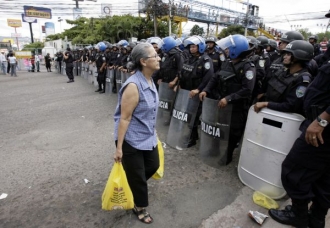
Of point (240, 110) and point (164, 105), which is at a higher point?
point (240, 110)

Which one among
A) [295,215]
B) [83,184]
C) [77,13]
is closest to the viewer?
[295,215]

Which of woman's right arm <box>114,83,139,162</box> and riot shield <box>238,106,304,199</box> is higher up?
woman's right arm <box>114,83,139,162</box>

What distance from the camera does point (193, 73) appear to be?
4355mm

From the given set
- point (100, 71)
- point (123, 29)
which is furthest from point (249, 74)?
point (123, 29)

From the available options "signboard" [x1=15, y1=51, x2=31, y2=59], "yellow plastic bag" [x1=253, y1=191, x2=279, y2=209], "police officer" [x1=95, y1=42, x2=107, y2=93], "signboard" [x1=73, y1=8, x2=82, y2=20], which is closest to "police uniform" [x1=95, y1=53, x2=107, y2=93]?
"police officer" [x1=95, y1=42, x2=107, y2=93]

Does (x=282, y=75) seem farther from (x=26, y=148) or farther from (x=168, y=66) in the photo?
(x=26, y=148)

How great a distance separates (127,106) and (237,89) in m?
1.81

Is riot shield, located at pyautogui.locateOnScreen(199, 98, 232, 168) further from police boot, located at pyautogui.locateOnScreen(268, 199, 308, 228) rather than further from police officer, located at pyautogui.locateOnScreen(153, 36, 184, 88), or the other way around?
police officer, located at pyautogui.locateOnScreen(153, 36, 184, 88)

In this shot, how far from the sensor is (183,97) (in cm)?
395

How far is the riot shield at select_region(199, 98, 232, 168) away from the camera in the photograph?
324cm

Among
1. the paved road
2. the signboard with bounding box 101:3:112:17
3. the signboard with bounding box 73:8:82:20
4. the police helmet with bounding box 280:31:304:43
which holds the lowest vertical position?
the paved road

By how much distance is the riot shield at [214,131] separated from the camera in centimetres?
324

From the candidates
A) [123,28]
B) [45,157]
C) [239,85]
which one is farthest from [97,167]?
[123,28]

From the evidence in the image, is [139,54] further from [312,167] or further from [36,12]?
[36,12]
